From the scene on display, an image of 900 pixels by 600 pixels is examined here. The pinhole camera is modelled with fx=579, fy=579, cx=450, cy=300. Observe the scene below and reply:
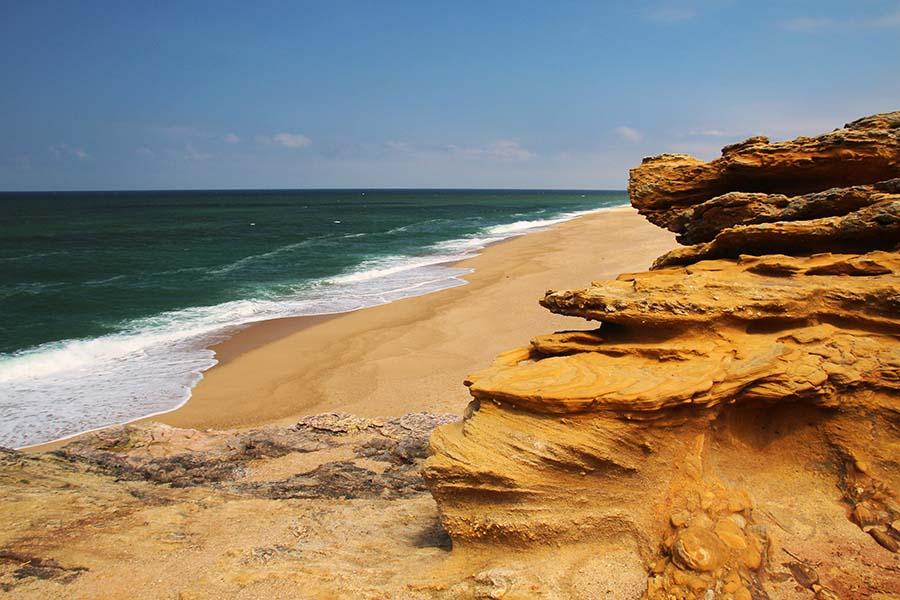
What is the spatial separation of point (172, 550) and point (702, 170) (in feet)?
28.4

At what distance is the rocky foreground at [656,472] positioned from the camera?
518cm

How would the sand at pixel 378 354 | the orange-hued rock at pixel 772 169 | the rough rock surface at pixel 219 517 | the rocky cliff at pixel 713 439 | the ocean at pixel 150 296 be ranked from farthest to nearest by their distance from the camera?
the ocean at pixel 150 296 → the sand at pixel 378 354 → the orange-hued rock at pixel 772 169 → the rough rock surface at pixel 219 517 → the rocky cliff at pixel 713 439

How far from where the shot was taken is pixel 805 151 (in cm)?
755

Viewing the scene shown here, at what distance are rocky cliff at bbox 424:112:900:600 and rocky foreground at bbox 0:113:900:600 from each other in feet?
0.06

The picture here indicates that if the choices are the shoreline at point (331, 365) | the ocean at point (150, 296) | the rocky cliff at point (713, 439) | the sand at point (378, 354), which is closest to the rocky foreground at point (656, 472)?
the rocky cliff at point (713, 439)

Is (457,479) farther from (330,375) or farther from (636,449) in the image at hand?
(330,375)

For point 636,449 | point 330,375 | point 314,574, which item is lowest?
point 330,375

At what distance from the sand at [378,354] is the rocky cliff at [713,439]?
7.56 m

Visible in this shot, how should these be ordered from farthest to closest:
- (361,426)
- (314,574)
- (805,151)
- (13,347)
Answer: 1. (13,347)
2. (361,426)
3. (805,151)
4. (314,574)

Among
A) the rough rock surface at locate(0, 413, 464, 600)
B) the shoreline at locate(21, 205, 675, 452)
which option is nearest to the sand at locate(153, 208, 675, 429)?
the shoreline at locate(21, 205, 675, 452)

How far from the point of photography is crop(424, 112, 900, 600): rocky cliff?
199 inches

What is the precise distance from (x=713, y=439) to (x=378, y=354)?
14081 millimetres

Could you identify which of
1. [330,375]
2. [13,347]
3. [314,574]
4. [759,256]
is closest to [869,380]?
[759,256]

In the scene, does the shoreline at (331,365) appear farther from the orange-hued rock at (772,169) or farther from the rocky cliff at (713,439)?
the rocky cliff at (713,439)
